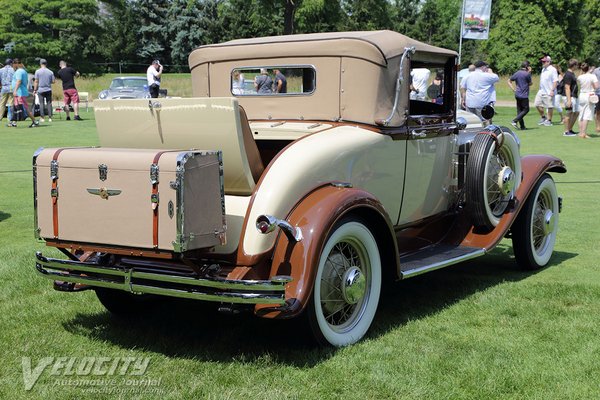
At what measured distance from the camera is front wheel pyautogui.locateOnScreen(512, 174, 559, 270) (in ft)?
20.0

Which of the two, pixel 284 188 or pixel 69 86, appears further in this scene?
pixel 69 86

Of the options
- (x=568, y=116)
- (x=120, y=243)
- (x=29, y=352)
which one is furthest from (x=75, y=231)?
(x=568, y=116)

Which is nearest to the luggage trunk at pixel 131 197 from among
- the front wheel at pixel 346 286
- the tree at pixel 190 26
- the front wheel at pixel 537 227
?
the front wheel at pixel 346 286

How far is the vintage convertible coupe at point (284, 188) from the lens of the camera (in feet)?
12.2

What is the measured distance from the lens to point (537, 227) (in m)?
6.36

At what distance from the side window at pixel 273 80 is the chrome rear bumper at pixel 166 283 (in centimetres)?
176

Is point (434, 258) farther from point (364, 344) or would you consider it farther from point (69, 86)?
point (69, 86)

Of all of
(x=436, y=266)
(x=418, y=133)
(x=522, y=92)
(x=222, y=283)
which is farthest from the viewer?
(x=522, y=92)

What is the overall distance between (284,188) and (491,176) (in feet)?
7.86

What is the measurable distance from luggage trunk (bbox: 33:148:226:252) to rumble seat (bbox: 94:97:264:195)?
0.99ft

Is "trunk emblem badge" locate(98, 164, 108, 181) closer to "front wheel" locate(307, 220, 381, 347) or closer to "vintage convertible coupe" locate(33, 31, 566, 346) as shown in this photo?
"vintage convertible coupe" locate(33, 31, 566, 346)

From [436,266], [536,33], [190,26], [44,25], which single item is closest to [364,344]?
[436,266]

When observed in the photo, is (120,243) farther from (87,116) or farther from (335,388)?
(87,116)

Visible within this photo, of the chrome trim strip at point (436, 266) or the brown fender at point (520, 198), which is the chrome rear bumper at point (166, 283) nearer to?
the chrome trim strip at point (436, 266)
